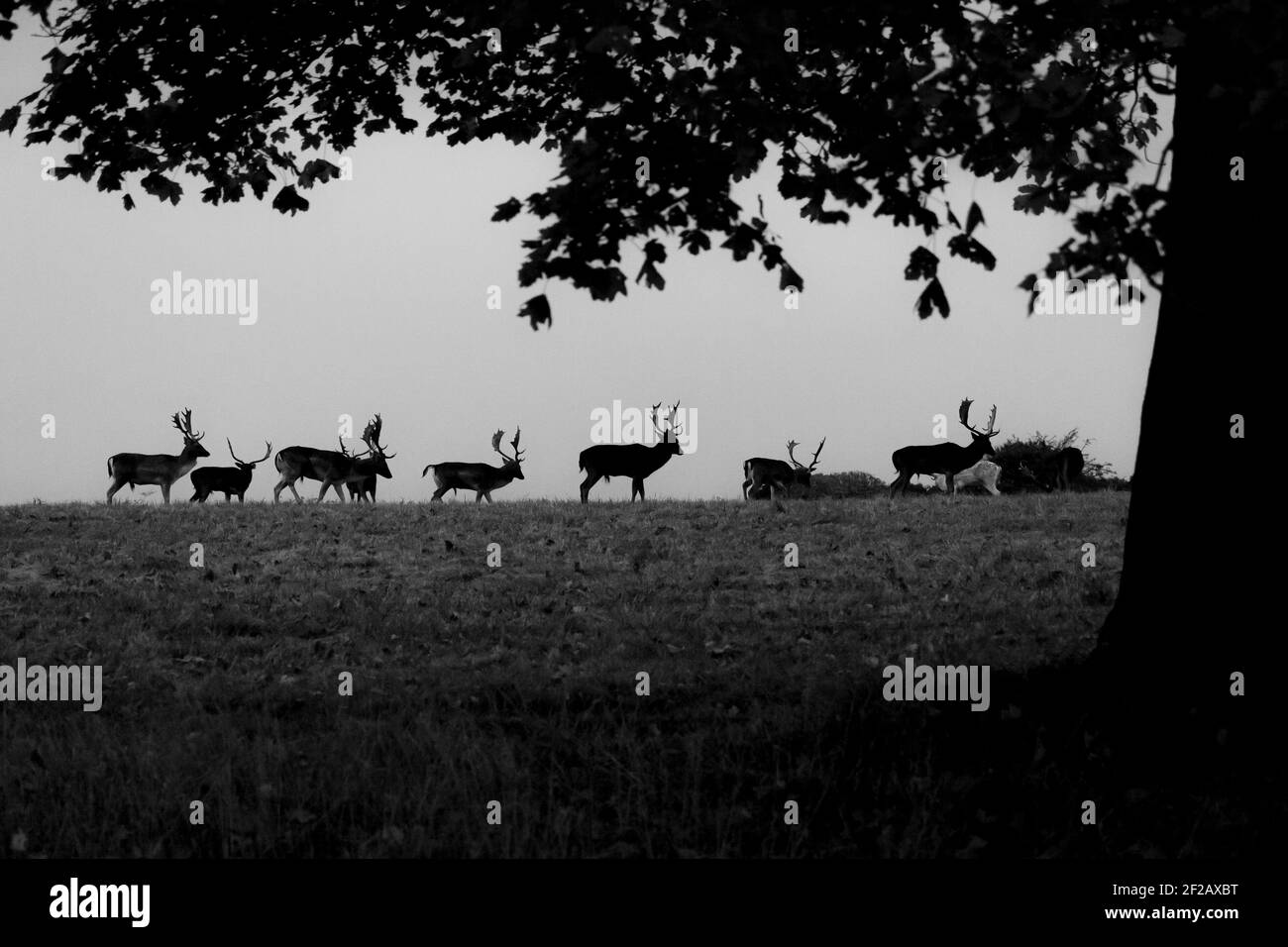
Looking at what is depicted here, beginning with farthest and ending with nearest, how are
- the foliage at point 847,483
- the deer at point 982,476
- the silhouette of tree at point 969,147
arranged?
the foliage at point 847,483 → the deer at point 982,476 → the silhouette of tree at point 969,147

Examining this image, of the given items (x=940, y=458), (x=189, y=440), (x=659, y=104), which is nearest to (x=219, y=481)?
(x=189, y=440)

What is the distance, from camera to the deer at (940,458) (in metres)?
31.0

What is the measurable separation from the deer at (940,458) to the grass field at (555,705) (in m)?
13.8

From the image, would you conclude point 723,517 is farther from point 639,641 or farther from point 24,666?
point 24,666

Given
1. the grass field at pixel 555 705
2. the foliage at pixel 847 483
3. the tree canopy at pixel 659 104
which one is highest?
the tree canopy at pixel 659 104

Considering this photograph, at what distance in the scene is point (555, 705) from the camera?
8.63 metres

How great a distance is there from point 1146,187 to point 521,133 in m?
7.03

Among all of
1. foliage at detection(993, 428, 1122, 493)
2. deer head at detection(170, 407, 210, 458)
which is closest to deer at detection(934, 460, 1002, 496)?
foliage at detection(993, 428, 1122, 493)

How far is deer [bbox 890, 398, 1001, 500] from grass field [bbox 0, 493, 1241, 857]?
45.2ft

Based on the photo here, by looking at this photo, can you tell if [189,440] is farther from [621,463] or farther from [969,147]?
[969,147]

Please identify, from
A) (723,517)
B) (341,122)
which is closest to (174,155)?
(341,122)

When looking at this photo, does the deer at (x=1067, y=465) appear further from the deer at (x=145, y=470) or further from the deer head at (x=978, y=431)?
the deer at (x=145, y=470)

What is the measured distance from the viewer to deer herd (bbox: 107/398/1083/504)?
101 feet

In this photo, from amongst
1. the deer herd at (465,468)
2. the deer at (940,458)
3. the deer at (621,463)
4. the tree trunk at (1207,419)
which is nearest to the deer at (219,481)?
the deer herd at (465,468)
